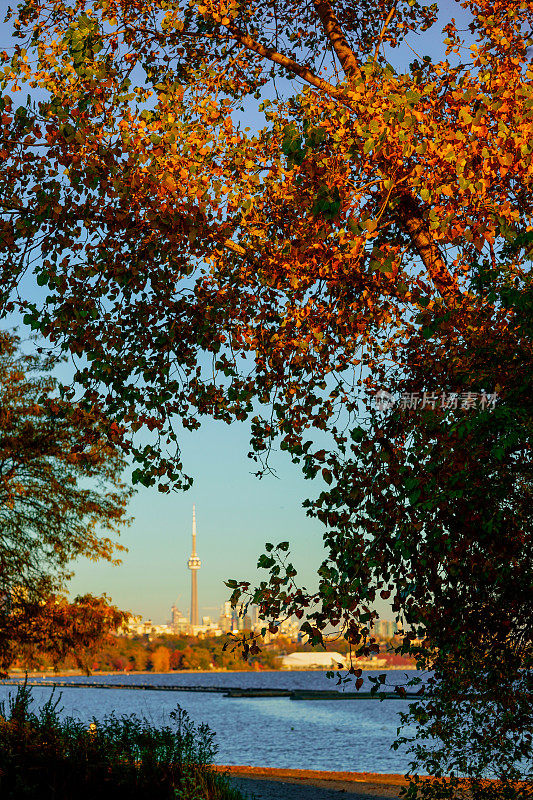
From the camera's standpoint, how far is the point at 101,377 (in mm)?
8227

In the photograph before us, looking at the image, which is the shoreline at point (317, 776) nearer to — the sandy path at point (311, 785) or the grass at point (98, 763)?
the sandy path at point (311, 785)

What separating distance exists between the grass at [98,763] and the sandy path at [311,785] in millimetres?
1085

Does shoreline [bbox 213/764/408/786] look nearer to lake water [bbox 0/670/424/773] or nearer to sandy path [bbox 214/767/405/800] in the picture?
sandy path [bbox 214/767/405/800]

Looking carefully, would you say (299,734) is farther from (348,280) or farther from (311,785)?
(348,280)

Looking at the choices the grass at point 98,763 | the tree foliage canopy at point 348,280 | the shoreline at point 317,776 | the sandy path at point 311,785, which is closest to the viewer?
the tree foliage canopy at point 348,280

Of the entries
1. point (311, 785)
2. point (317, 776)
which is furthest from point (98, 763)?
point (317, 776)

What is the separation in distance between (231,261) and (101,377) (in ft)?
7.10

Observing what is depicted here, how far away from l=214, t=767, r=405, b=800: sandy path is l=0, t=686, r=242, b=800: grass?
3.56ft

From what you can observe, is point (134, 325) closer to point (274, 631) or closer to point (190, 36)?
point (274, 631)

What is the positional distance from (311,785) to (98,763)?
18.5 ft

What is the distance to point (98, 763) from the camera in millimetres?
11758

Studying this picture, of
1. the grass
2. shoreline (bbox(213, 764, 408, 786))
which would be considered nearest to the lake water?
Answer: the grass

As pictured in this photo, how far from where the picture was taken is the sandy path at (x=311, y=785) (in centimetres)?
1426

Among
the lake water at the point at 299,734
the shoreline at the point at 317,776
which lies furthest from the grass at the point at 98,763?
the shoreline at the point at 317,776
